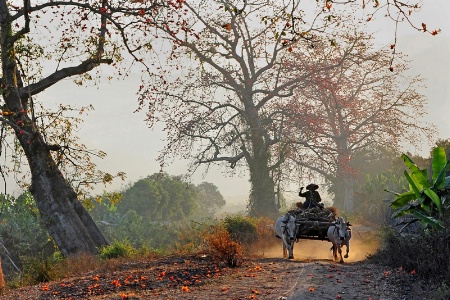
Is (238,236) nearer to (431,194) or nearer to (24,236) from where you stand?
(431,194)

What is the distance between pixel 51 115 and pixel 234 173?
1815 centimetres

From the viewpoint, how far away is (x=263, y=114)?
34.8 m

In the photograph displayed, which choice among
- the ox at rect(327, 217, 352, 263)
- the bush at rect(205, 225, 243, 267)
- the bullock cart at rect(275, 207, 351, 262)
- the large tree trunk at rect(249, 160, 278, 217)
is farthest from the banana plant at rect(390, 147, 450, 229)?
the large tree trunk at rect(249, 160, 278, 217)

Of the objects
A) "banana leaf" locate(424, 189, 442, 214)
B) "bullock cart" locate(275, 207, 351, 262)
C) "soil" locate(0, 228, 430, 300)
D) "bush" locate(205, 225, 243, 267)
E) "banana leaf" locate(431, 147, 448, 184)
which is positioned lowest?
"soil" locate(0, 228, 430, 300)

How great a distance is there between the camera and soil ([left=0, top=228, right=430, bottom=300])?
10.6 metres

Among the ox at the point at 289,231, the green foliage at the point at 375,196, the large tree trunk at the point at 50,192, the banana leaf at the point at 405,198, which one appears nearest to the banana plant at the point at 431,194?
the banana leaf at the point at 405,198

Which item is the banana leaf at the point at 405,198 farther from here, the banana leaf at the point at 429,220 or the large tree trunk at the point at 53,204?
the large tree trunk at the point at 53,204

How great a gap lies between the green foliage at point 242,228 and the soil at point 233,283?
641 centimetres

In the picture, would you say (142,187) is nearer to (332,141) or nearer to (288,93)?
(332,141)

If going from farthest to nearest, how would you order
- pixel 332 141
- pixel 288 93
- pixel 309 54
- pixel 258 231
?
pixel 332 141, pixel 309 54, pixel 288 93, pixel 258 231

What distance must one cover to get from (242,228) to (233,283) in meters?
10.2

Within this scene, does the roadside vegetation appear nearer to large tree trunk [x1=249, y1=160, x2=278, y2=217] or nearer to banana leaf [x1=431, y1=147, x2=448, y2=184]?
banana leaf [x1=431, y1=147, x2=448, y2=184]

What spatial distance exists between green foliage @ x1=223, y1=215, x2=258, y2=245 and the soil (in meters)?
6.41

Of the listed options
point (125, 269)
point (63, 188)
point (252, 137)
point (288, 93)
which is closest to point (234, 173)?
point (252, 137)
